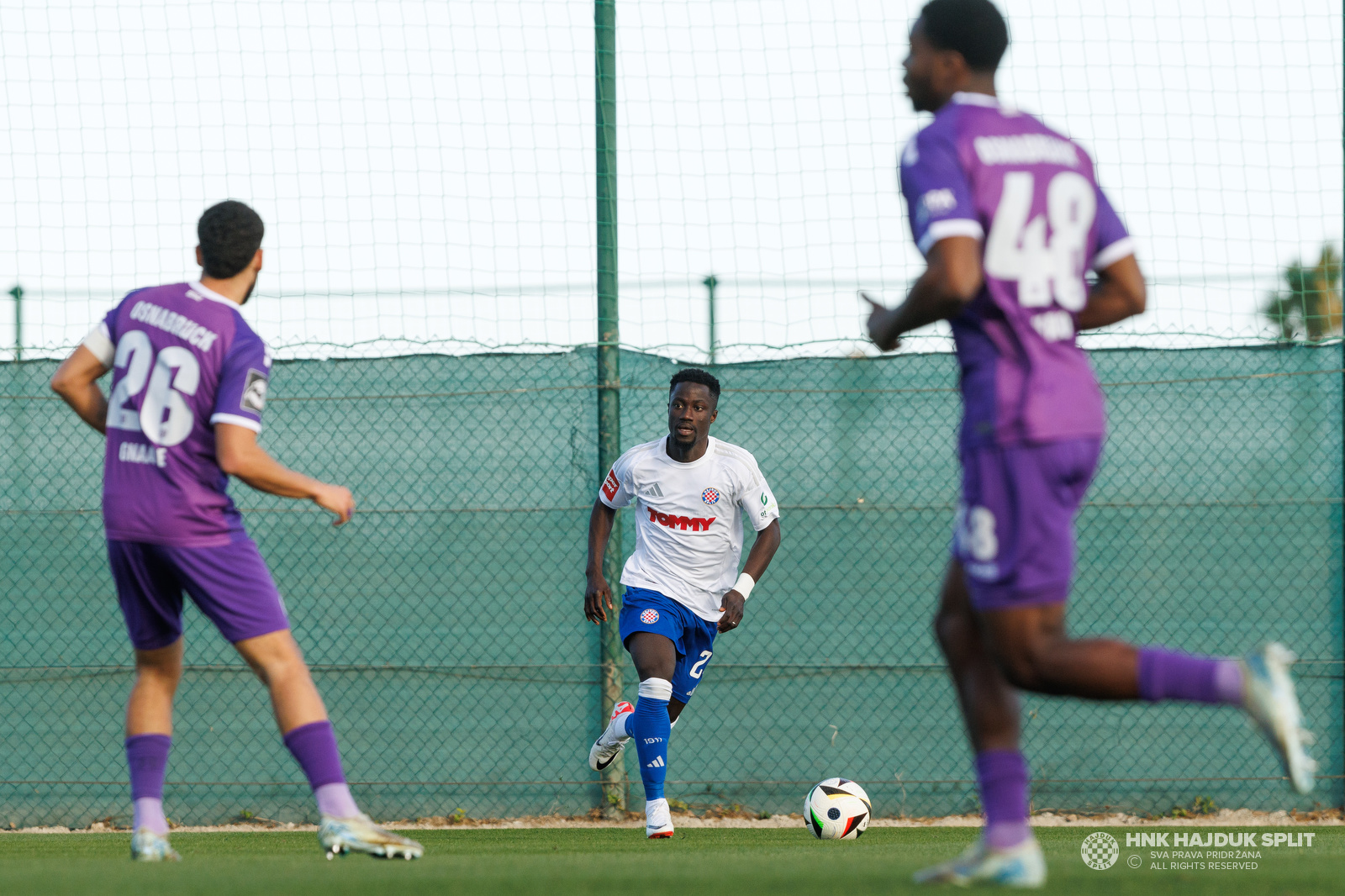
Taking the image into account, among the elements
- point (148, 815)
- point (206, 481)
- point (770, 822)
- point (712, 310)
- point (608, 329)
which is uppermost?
point (712, 310)

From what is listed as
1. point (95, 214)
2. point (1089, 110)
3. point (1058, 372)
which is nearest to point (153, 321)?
point (1058, 372)

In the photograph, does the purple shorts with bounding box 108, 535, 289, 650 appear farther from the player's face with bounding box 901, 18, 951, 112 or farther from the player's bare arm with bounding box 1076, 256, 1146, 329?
the player's bare arm with bounding box 1076, 256, 1146, 329

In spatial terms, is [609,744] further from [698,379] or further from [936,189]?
[936,189]

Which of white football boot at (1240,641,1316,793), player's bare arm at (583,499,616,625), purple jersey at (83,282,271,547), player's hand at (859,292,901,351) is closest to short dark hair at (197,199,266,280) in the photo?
purple jersey at (83,282,271,547)

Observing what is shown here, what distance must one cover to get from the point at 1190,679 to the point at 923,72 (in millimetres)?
1503

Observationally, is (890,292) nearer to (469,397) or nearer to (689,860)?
(469,397)

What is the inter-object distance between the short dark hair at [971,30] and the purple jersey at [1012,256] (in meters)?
0.15

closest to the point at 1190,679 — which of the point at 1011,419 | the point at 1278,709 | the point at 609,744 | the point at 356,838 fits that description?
the point at 1278,709

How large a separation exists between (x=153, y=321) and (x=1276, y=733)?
3.30 metres

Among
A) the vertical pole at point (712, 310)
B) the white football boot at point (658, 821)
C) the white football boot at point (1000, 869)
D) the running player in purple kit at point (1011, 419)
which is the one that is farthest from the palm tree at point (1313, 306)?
the white football boot at point (1000, 869)

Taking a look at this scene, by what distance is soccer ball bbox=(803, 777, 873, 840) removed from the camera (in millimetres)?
6078

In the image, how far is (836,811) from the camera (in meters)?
6.07

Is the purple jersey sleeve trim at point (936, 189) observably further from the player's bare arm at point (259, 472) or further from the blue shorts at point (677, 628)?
the blue shorts at point (677, 628)

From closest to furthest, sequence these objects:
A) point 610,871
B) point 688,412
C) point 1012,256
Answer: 1. point 1012,256
2. point 610,871
3. point 688,412
